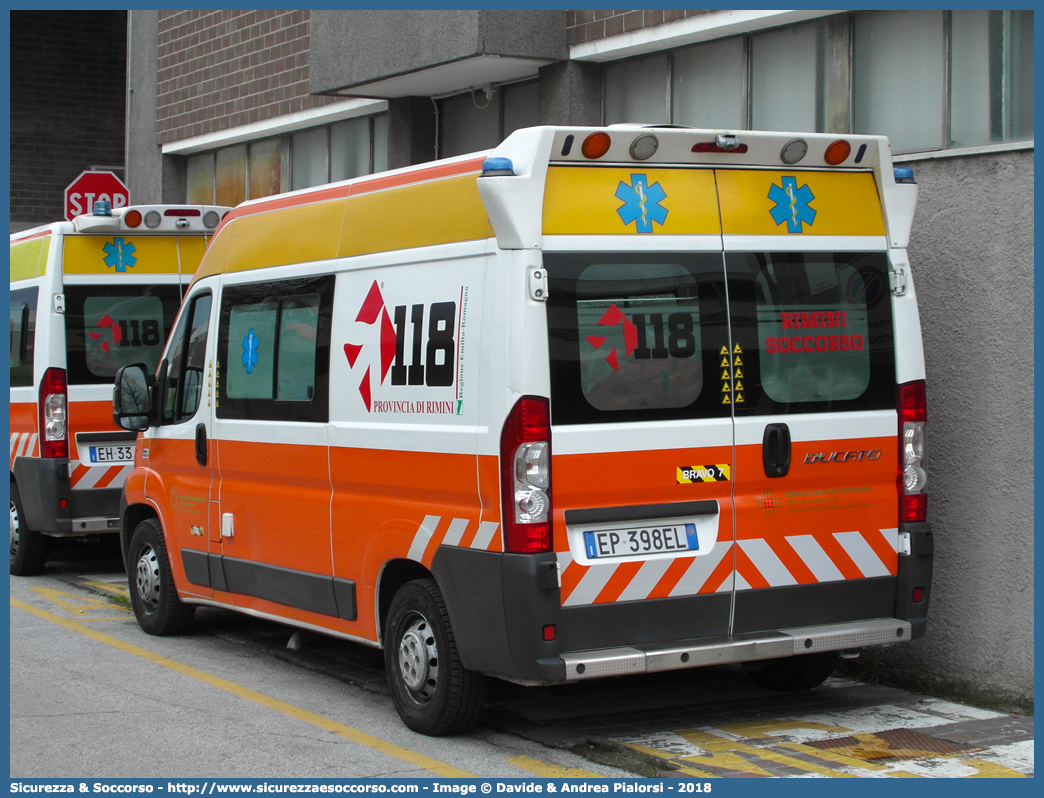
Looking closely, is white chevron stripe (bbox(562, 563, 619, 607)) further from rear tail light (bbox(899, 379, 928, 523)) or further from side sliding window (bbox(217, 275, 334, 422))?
side sliding window (bbox(217, 275, 334, 422))

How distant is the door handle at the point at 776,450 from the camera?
637 cm

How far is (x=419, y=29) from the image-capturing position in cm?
1188

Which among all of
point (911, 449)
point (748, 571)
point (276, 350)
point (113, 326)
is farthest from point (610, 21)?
point (748, 571)

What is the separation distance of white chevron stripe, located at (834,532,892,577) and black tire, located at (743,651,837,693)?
0.71m

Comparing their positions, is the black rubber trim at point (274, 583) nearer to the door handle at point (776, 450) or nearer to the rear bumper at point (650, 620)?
the rear bumper at point (650, 620)

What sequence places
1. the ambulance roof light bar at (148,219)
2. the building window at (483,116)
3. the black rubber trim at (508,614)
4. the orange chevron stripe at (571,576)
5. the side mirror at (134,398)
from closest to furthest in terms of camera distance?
the black rubber trim at (508,614), the orange chevron stripe at (571,576), the side mirror at (134,398), the ambulance roof light bar at (148,219), the building window at (483,116)

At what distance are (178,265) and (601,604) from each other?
6.84 meters

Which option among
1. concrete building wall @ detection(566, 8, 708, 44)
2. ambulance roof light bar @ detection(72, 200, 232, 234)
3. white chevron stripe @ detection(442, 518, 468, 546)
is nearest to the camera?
white chevron stripe @ detection(442, 518, 468, 546)

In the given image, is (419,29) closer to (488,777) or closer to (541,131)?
(541,131)

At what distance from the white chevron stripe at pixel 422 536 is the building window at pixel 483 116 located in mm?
6160

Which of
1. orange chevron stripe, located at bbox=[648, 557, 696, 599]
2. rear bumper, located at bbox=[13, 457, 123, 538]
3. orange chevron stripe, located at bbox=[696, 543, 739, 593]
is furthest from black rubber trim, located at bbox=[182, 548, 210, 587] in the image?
orange chevron stripe, located at bbox=[696, 543, 739, 593]

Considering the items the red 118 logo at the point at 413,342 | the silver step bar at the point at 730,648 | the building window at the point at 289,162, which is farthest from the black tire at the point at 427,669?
the building window at the point at 289,162

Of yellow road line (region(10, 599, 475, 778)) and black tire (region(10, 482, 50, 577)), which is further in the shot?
black tire (region(10, 482, 50, 577))

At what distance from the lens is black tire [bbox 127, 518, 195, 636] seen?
9.05 meters
